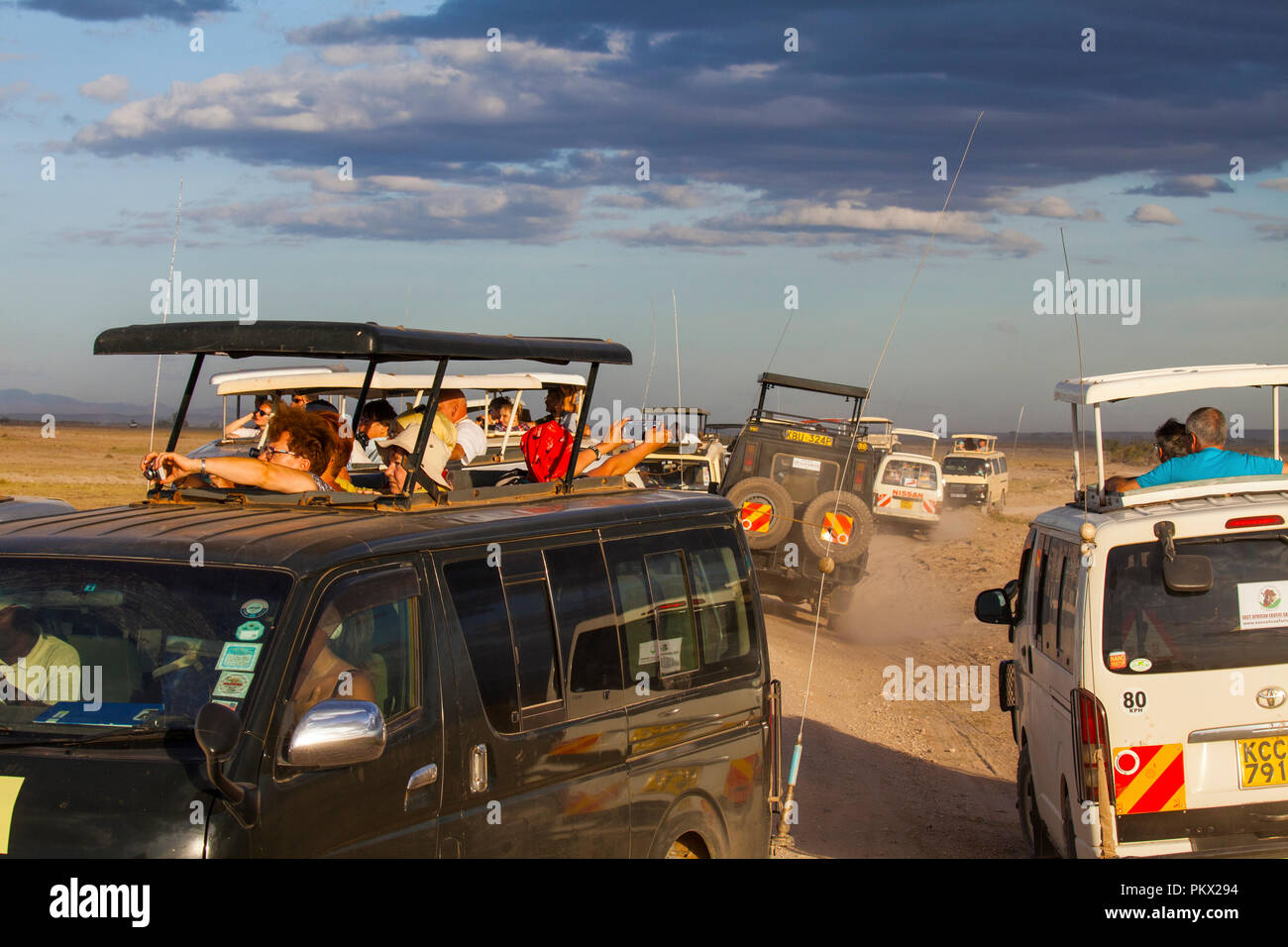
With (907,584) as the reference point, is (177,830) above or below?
above

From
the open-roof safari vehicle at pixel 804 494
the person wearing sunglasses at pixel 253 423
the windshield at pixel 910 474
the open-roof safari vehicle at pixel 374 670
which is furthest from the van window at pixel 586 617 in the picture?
the windshield at pixel 910 474

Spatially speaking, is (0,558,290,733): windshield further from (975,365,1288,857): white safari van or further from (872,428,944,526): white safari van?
(872,428,944,526): white safari van

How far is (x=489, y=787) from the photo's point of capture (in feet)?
13.3

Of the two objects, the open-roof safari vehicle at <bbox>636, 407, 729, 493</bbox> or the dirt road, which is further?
the open-roof safari vehicle at <bbox>636, 407, 729, 493</bbox>

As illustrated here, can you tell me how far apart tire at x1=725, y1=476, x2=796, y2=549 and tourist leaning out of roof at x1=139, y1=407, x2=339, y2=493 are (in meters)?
12.6

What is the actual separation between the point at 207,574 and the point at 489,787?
1.11 m

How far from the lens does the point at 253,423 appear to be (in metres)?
12.7

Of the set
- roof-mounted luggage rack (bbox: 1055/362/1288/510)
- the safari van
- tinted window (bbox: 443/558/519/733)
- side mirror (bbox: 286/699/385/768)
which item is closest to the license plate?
roof-mounted luggage rack (bbox: 1055/362/1288/510)

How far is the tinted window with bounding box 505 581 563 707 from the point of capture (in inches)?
170

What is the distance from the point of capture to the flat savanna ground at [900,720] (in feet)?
28.7

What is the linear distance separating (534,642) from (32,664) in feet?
5.14

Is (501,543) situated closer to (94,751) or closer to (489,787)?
(489,787)
